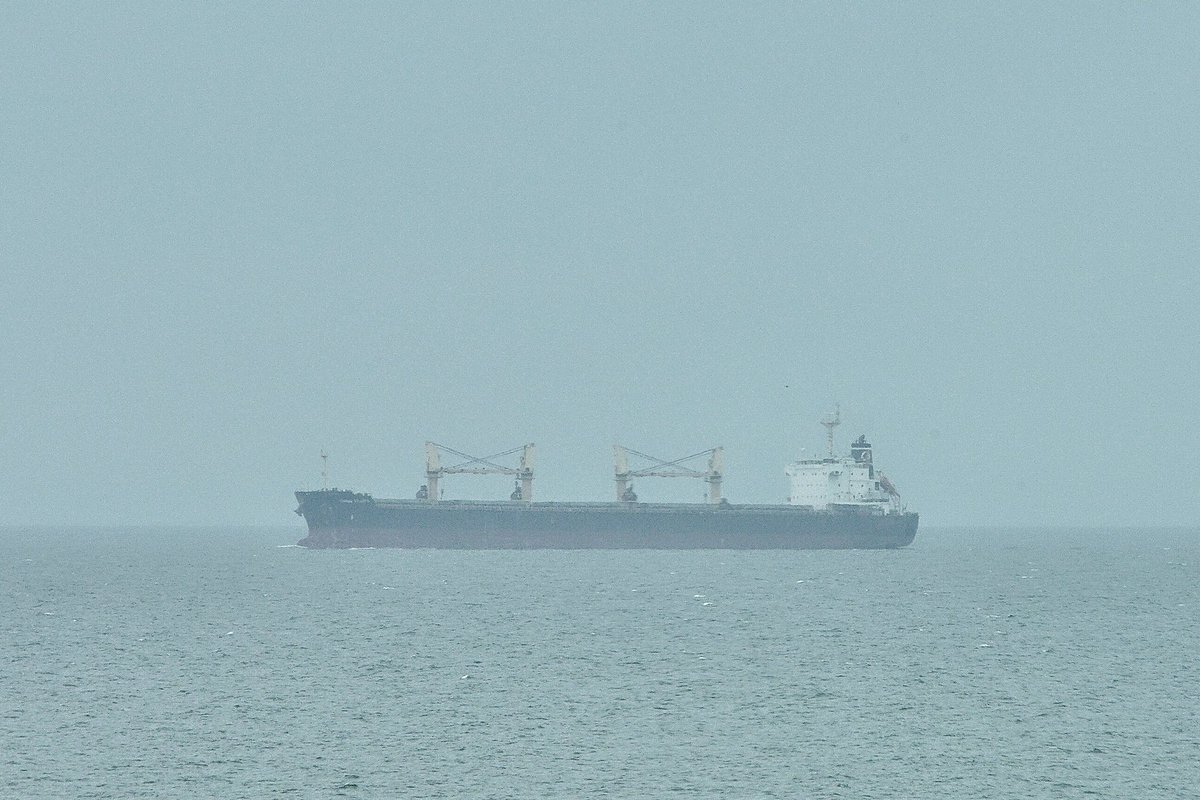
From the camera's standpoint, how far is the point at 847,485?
122 metres

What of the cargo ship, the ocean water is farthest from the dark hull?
the ocean water

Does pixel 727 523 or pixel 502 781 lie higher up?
pixel 727 523

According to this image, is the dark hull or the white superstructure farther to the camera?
the white superstructure

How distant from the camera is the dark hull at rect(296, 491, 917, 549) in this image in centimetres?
10981

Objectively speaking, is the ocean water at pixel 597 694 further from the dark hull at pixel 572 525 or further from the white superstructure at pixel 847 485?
the white superstructure at pixel 847 485

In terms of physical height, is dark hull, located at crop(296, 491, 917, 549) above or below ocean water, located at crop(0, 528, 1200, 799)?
above

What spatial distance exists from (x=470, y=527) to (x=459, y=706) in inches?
2886

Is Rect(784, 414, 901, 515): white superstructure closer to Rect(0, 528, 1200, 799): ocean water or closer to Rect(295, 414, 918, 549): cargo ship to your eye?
Rect(295, 414, 918, 549): cargo ship

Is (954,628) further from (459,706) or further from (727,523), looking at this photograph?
(727,523)

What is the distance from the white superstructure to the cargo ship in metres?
0.08

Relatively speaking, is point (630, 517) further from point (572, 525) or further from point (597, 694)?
point (597, 694)

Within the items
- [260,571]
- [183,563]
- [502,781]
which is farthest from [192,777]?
[183,563]

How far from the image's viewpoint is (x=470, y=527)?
113 metres

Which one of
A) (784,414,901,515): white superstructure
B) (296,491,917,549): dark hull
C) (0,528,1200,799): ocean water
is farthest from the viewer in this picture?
(784,414,901,515): white superstructure
